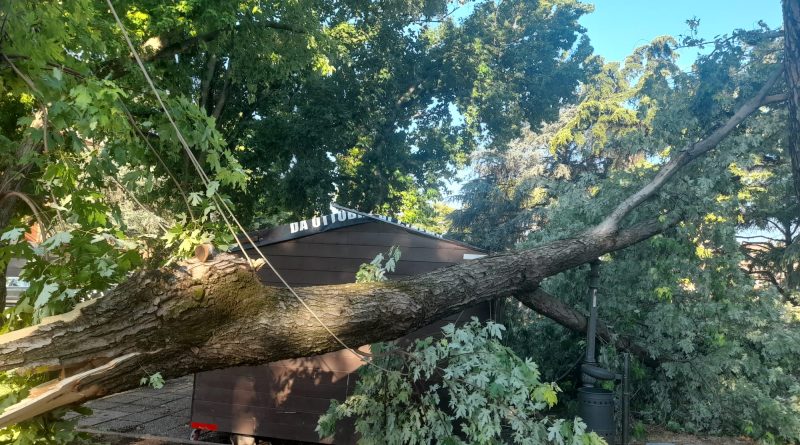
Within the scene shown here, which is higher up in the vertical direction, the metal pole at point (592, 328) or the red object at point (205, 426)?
the metal pole at point (592, 328)

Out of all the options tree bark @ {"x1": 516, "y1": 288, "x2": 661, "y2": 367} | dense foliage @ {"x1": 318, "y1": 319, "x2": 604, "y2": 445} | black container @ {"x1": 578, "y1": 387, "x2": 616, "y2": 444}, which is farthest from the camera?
tree bark @ {"x1": 516, "y1": 288, "x2": 661, "y2": 367}

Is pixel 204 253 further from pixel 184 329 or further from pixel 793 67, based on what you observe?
pixel 793 67

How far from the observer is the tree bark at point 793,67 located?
5609 millimetres

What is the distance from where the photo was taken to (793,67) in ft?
18.9

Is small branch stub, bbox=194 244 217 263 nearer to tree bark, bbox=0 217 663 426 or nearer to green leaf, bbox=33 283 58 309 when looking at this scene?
tree bark, bbox=0 217 663 426

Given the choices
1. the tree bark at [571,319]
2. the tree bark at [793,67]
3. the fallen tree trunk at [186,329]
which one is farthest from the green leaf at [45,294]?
the tree bark at [793,67]

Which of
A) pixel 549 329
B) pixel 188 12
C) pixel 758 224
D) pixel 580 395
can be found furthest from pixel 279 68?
pixel 758 224

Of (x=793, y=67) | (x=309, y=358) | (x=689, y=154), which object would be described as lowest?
(x=309, y=358)

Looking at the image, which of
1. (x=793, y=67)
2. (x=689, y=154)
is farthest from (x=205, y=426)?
(x=793, y=67)

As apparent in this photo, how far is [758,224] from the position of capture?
42.3 feet

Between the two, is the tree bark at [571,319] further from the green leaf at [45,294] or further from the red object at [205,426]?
the green leaf at [45,294]

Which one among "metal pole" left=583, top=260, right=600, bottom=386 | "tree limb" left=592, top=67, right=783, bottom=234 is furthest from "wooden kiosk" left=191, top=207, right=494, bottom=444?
"tree limb" left=592, top=67, right=783, bottom=234

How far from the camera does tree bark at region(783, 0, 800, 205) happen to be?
561cm

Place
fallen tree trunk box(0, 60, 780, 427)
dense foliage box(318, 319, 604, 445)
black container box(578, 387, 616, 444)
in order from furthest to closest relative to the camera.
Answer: black container box(578, 387, 616, 444) → dense foliage box(318, 319, 604, 445) → fallen tree trunk box(0, 60, 780, 427)
